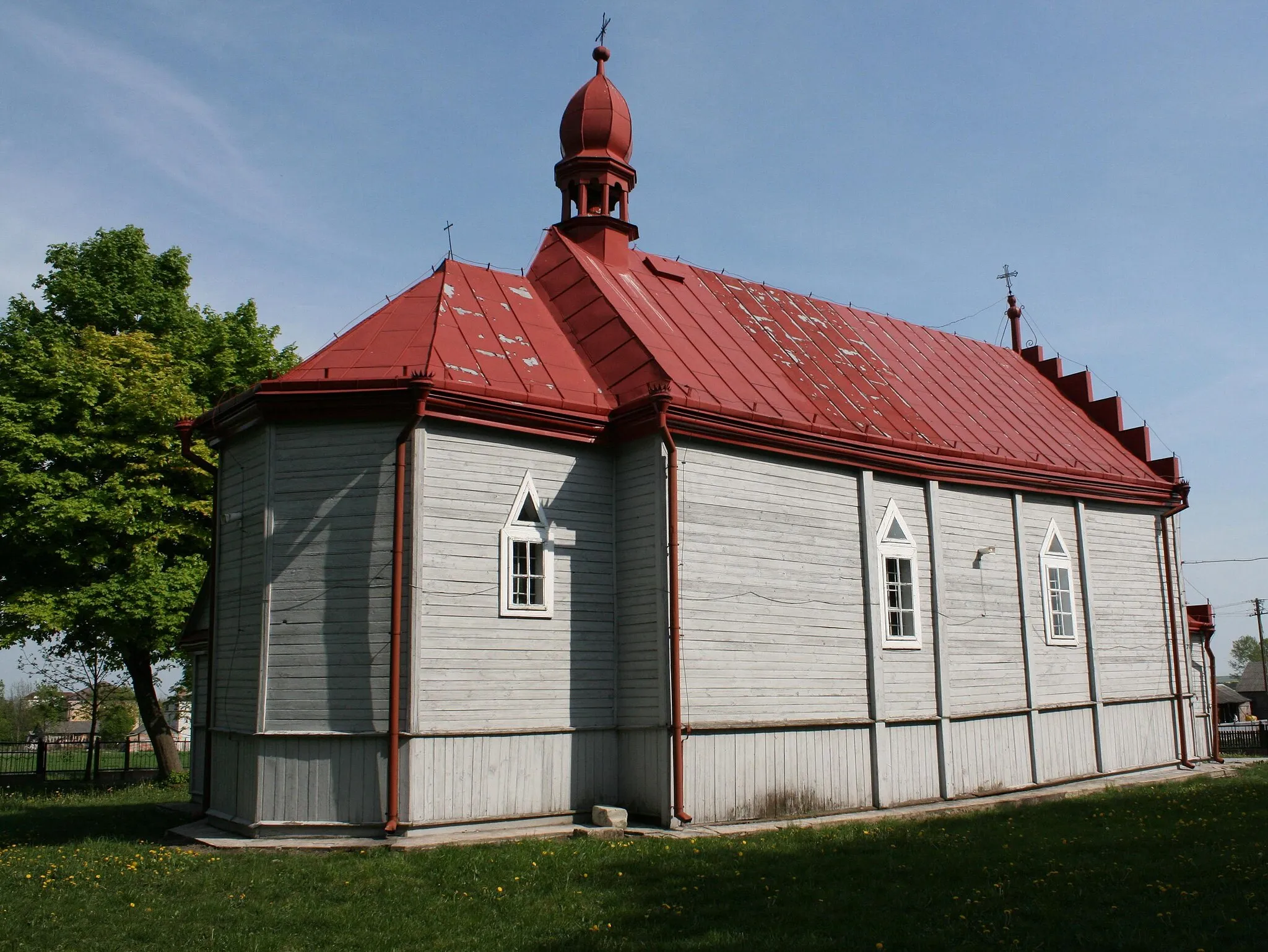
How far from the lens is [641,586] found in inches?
586

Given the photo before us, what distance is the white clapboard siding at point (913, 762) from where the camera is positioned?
16.7m

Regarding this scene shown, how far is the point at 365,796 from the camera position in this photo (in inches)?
519

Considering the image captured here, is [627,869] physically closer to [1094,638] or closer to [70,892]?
[70,892]

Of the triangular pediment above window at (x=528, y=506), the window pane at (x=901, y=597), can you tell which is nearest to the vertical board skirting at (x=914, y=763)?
the window pane at (x=901, y=597)

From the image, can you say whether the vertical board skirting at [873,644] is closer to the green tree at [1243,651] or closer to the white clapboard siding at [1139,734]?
the white clapboard siding at [1139,734]

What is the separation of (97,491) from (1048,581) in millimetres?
19125

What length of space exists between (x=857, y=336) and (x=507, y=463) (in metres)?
10.1

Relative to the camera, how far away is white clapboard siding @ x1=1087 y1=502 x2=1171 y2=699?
2112 centimetres

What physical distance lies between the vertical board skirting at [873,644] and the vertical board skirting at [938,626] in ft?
4.25

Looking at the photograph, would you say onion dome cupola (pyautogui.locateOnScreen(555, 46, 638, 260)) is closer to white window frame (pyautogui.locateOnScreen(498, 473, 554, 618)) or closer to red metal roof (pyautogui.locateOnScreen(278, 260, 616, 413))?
red metal roof (pyautogui.locateOnScreen(278, 260, 616, 413))

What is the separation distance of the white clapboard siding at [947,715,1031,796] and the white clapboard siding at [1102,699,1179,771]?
2.65 m

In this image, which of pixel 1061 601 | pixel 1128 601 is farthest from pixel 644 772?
pixel 1128 601

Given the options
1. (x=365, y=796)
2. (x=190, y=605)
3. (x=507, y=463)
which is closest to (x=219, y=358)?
(x=190, y=605)

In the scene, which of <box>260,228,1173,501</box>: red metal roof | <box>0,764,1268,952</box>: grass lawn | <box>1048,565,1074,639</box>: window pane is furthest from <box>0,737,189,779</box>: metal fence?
<box>1048,565,1074,639</box>: window pane
